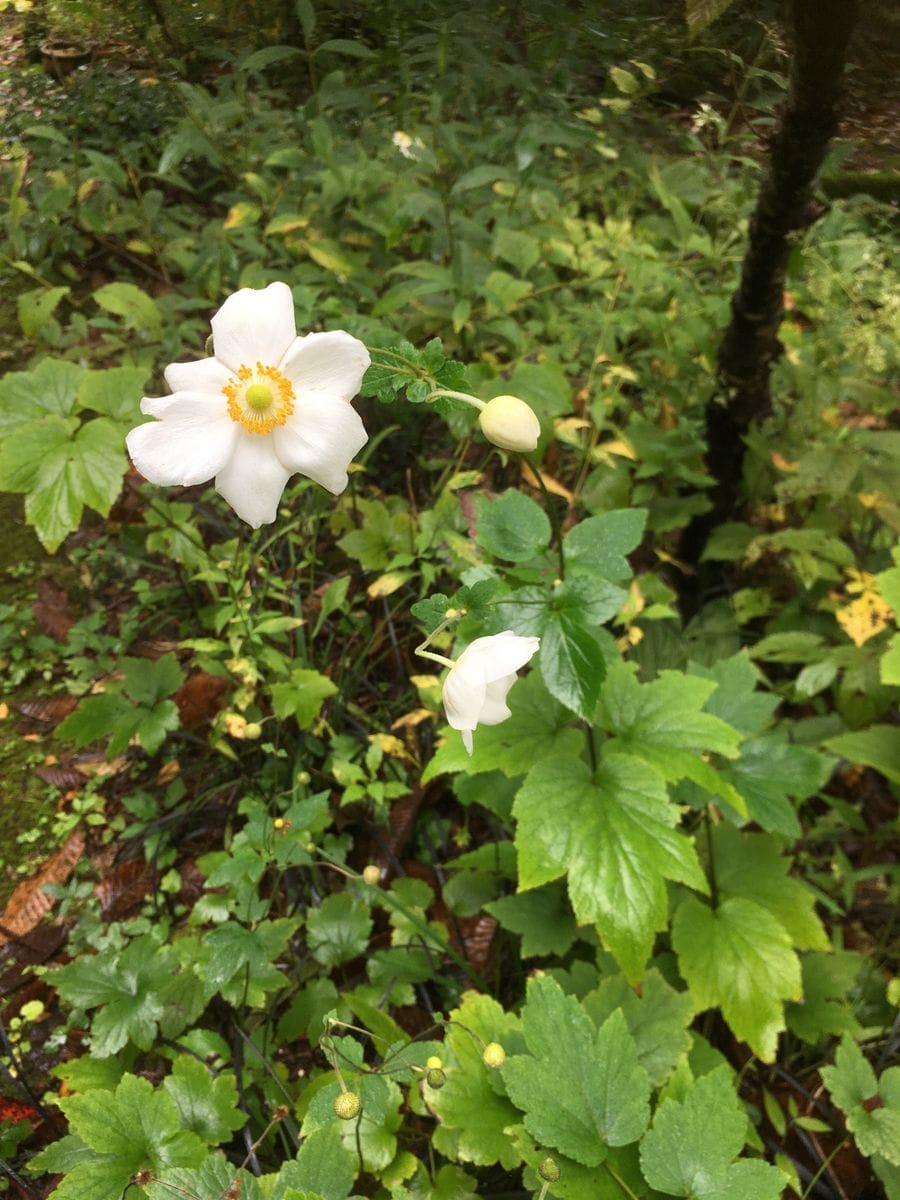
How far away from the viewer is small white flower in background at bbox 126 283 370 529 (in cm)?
93

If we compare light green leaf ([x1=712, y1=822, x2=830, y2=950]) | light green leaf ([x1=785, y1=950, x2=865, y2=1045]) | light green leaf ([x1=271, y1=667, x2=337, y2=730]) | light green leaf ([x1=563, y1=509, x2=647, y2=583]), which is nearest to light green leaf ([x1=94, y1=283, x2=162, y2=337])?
light green leaf ([x1=271, y1=667, x2=337, y2=730])

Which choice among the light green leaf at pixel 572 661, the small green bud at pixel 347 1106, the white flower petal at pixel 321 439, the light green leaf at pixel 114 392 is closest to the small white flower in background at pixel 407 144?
the light green leaf at pixel 114 392

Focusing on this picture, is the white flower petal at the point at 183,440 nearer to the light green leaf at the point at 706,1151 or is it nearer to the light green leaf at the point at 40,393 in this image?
the light green leaf at the point at 40,393

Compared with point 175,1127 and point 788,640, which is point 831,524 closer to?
point 788,640

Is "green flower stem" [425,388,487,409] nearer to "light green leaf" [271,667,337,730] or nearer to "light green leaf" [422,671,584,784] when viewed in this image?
"light green leaf" [422,671,584,784]

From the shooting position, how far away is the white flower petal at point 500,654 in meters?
0.89

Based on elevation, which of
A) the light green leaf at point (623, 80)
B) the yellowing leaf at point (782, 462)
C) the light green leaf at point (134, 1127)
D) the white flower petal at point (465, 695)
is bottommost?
the light green leaf at point (134, 1127)

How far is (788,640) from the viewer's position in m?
2.07

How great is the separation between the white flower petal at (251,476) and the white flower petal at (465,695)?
34cm

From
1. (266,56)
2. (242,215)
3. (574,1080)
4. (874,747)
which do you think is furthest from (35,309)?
(874,747)

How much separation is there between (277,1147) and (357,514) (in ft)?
4.47

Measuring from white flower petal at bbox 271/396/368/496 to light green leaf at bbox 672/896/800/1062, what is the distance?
1.10 meters

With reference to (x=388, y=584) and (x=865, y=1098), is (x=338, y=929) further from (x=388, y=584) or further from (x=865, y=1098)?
(x=865, y=1098)

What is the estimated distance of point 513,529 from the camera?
4.10 ft
